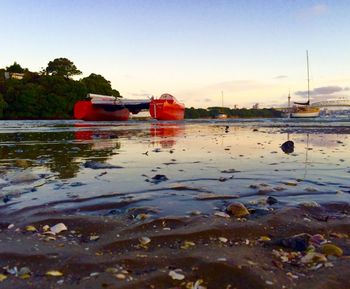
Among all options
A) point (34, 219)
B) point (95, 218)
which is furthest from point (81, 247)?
point (34, 219)

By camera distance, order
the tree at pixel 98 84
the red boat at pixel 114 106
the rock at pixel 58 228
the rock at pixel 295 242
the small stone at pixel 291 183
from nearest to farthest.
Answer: the rock at pixel 295 242
the rock at pixel 58 228
the small stone at pixel 291 183
the red boat at pixel 114 106
the tree at pixel 98 84

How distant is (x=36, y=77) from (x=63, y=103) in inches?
1094

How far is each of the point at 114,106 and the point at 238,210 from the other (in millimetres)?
55322

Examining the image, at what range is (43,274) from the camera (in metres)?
2.33

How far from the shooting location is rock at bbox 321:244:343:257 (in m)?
2.71

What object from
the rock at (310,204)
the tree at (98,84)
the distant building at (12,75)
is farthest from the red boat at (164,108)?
the distant building at (12,75)

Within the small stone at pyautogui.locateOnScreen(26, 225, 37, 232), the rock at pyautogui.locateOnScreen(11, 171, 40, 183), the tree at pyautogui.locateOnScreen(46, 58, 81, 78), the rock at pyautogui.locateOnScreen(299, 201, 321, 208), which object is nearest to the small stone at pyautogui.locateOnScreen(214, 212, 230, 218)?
the rock at pyautogui.locateOnScreen(299, 201, 321, 208)

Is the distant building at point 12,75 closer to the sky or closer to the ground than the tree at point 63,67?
closer to the ground

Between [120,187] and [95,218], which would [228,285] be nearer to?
[95,218]

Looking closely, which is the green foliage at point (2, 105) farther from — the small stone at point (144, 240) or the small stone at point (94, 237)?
the small stone at point (144, 240)

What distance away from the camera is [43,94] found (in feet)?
322

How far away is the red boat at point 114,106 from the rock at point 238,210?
50562mm

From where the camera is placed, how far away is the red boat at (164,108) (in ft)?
178

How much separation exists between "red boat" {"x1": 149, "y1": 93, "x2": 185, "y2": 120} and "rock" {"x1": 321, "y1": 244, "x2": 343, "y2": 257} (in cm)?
5166
